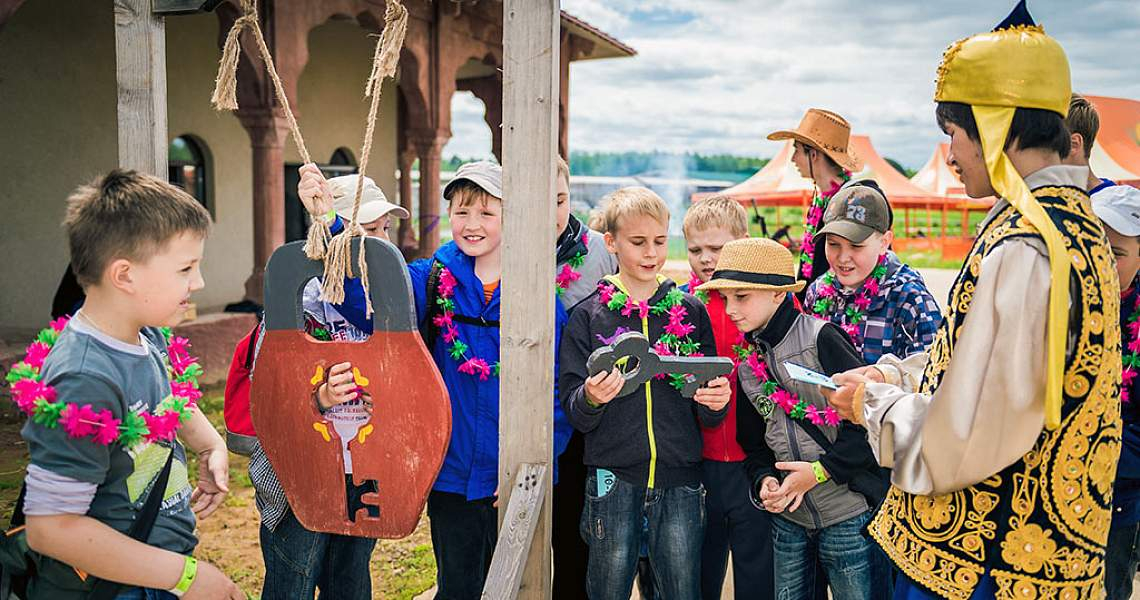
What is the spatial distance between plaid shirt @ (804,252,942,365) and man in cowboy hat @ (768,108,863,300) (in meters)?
0.77

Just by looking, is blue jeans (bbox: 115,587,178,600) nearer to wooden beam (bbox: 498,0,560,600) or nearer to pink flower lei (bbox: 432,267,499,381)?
wooden beam (bbox: 498,0,560,600)

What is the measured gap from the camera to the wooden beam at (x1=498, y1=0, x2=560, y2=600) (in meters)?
2.02

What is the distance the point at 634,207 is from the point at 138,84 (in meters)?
1.53

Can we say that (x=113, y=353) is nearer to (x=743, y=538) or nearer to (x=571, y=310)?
(x=571, y=310)

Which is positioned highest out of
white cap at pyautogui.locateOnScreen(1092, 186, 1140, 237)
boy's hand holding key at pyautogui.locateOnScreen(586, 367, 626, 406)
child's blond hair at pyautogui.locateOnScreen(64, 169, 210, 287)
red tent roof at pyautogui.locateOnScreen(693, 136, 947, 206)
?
red tent roof at pyautogui.locateOnScreen(693, 136, 947, 206)

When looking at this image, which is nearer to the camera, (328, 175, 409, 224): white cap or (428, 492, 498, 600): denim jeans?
(428, 492, 498, 600): denim jeans

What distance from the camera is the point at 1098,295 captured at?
158 cm

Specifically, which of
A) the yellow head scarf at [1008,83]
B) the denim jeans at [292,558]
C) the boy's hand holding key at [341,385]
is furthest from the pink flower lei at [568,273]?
the yellow head scarf at [1008,83]

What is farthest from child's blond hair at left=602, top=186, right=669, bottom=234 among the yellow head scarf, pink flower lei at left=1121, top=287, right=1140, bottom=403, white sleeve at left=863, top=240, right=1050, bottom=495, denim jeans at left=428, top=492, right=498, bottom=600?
pink flower lei at left=1121, top=287, right=1140, bottom=403

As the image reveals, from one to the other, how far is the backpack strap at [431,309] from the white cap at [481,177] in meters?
0.25

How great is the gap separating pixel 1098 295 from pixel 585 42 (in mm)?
10483

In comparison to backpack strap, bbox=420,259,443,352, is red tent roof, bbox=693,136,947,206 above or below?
above

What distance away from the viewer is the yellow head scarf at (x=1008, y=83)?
1576 millimetres

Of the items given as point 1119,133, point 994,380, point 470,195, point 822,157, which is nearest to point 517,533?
point 470,195
